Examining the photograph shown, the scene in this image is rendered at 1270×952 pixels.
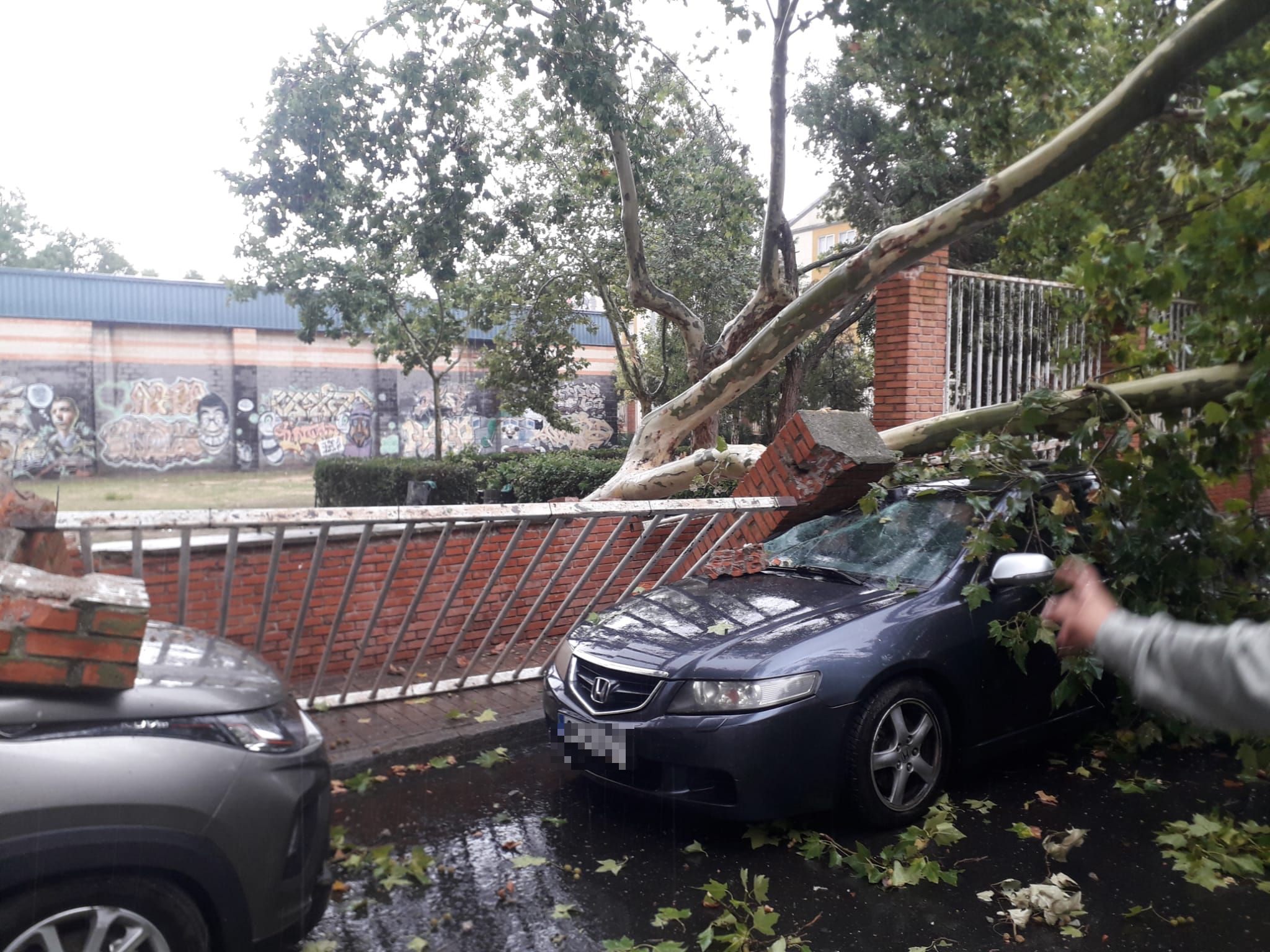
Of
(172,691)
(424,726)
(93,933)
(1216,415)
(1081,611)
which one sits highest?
(1216,415)

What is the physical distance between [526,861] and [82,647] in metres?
2.17

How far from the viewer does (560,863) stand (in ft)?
13.2

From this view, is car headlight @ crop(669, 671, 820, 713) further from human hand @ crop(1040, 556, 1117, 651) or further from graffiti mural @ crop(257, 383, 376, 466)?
graffiti mural @ crop(257, 383, 376, 466)

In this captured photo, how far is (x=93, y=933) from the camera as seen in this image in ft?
7.92

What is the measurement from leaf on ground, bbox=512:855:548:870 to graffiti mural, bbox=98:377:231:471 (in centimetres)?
2653

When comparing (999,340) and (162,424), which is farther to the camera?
(162,424)

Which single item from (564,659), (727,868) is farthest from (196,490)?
(727,868)

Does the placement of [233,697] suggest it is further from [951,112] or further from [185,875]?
[951,112]

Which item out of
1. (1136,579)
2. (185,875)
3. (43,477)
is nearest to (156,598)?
(185,875)

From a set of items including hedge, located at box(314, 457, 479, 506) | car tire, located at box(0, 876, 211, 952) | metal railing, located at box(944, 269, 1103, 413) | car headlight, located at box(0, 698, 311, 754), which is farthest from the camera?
hedge, located at box(314, 457, 479, 506)

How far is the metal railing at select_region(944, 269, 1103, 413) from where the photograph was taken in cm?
901

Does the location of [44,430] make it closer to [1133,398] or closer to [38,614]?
[38,614]

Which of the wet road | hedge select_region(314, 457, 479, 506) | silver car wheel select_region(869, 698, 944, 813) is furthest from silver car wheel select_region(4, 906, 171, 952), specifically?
hedge select_region(314, 457, 479, 506)

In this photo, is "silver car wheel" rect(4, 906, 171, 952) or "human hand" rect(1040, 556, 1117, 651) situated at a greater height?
"human hand" rect(1040, 556, 1117, 651)
